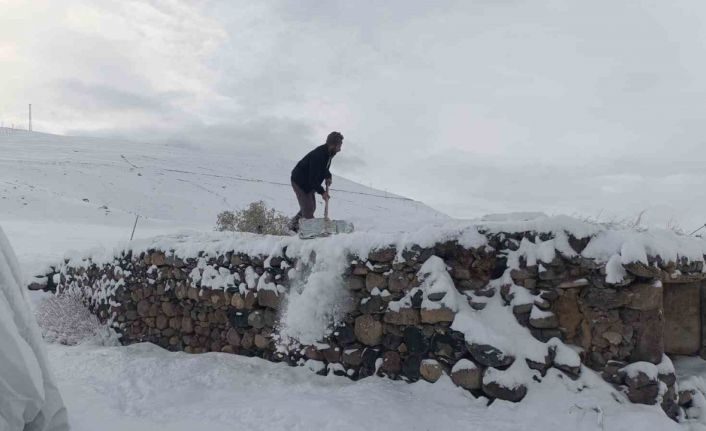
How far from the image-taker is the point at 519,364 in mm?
4156

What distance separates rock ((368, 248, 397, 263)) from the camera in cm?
491

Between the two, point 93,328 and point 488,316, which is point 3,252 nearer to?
point 488,316

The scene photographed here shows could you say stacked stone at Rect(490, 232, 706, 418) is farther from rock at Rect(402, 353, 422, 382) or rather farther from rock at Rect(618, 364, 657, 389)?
rock at Rect(402, 353, 422, 382)

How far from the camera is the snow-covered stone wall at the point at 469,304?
4.04 metres

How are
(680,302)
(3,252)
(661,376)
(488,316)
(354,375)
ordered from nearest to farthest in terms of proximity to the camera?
(3,252), (661,376), (488,316), (680,302), (354,375)

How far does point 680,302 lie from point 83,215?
19.4m

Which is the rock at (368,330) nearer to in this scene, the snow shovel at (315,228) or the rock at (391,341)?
the rock at (391,341)

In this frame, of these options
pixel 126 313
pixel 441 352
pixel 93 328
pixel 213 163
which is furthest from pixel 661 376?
pixel 213 163

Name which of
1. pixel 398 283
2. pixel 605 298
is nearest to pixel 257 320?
pixel 398 283

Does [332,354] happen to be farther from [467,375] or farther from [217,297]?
[217,297]

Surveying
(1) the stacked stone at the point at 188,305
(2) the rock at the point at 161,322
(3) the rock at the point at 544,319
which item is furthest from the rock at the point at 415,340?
(2) the rock at the point at 161,322

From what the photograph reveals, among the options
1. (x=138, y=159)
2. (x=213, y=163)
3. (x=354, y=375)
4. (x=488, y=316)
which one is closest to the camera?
(x=488, y=316)

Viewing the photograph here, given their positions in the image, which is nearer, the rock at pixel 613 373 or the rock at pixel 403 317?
the rock at pixel 613 373

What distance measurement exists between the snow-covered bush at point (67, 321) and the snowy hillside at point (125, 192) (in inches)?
109
